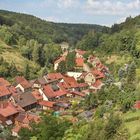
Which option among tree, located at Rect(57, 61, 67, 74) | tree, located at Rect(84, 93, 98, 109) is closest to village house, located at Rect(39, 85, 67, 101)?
tree, located at Rect(84, 93, 98, 109)

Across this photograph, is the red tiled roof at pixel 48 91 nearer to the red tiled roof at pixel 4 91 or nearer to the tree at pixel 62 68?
the red tiled roof at pixel 4 91

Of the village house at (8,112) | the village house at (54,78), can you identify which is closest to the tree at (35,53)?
the village house at (54,78)

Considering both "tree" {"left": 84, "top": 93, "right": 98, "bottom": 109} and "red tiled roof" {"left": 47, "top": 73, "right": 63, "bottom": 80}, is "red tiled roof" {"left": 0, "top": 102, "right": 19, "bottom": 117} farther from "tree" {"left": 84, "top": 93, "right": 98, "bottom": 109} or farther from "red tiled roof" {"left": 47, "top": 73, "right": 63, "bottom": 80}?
"red tiled roof" {"left": 47, "top": 73, "right": 63, "bottom": 80}

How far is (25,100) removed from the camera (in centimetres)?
6325

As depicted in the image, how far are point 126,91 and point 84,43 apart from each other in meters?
65.3

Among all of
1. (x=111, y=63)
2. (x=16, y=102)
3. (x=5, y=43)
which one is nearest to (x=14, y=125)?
(x=16, y=102)

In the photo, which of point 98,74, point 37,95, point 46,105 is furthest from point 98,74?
point 46,105

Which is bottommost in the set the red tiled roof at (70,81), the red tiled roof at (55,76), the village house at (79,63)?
the red tiled roof at (70,81)

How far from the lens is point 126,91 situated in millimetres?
50312

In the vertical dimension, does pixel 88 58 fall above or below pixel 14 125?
above

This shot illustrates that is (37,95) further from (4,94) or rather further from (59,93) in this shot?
(4,94)

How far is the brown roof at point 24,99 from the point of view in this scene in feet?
204

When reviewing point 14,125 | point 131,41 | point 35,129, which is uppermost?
point 131,41

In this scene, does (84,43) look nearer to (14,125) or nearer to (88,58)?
(88,58)
